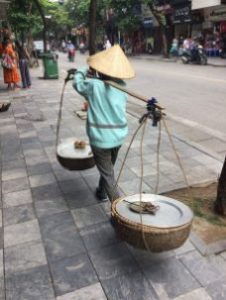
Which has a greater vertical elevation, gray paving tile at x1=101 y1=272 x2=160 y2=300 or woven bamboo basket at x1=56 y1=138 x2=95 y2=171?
woven bamboo basket at x1=56 y1=138 x2=95 y2=171

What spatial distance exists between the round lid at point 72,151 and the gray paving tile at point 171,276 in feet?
5.23

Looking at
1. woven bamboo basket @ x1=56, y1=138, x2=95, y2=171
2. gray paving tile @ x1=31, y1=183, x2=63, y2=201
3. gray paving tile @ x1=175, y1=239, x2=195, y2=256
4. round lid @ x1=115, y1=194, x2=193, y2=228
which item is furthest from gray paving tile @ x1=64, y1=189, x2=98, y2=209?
gray paving tile @ x1=175, y1=239, x2=195, y2=256

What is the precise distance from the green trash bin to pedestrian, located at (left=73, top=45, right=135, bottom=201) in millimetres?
13635

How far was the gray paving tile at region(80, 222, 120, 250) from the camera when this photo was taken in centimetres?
373

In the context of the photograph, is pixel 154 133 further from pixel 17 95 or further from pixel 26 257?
pixel 17 95

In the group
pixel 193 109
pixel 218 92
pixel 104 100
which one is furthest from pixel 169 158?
pixel 218 92

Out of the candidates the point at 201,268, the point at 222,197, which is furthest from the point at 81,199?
the point at 201,268

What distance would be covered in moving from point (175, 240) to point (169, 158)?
3216mm

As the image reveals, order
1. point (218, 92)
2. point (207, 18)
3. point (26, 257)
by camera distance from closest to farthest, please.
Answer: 1. point (26, 257)
2. point (218, 92)
3. point (207, 18)

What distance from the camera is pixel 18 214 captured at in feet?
14.3

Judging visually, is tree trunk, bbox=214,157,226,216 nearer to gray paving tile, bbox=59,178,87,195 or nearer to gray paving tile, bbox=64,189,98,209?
gray paving tile, bbox=64,189,98,209

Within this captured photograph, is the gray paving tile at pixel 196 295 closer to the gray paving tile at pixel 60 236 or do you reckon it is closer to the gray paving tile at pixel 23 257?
the gray paving tile at pixel 60 236

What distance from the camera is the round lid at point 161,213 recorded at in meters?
3.08

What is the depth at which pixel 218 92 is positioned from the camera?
487 inches
